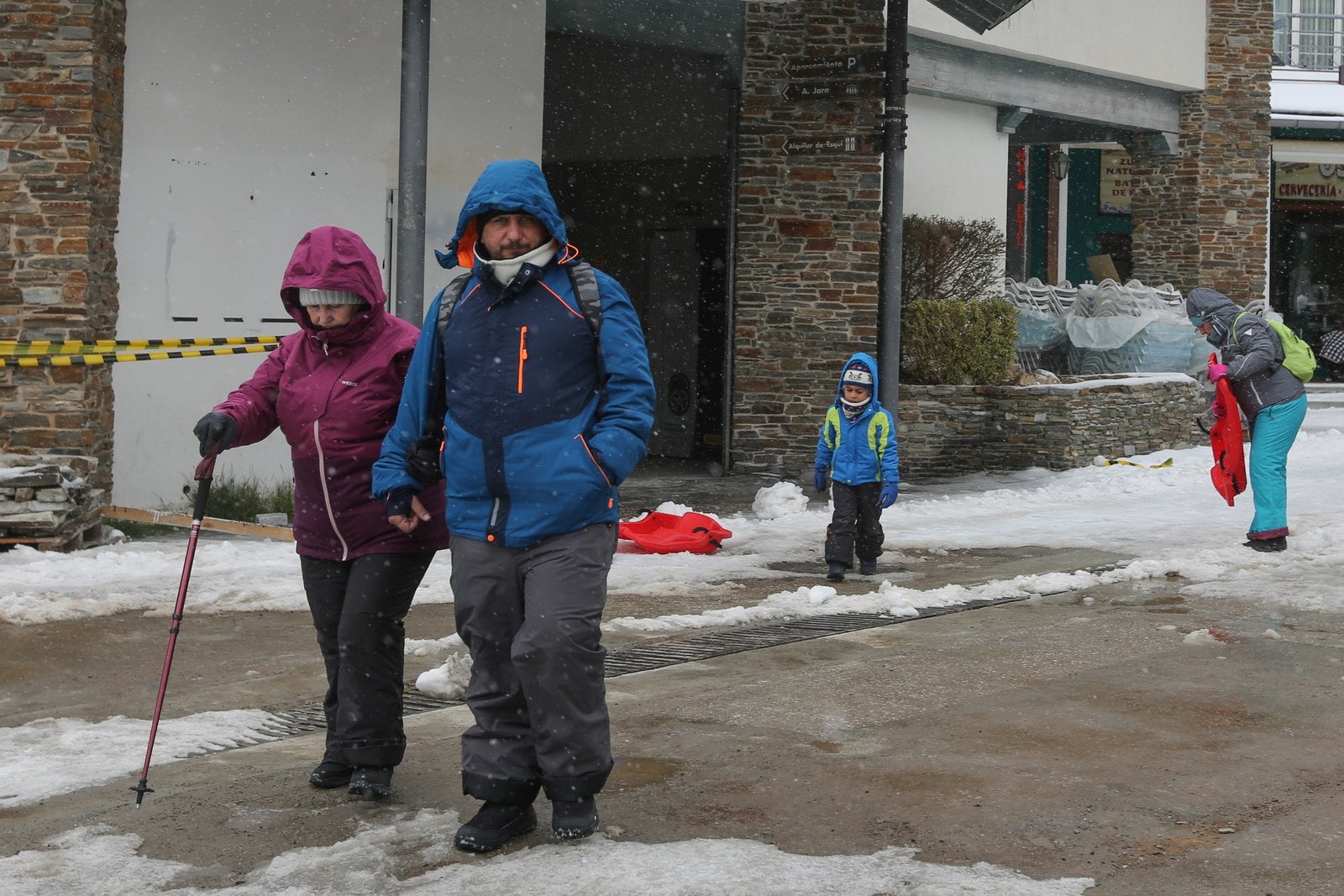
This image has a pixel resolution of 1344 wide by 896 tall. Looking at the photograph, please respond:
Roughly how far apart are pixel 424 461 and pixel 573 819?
1079 millimetres

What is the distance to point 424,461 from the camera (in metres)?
4.56

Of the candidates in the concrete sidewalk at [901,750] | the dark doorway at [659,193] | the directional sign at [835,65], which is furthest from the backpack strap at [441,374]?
the dark doorway at [659,193]

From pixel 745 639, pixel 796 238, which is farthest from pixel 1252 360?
pixel 796 238

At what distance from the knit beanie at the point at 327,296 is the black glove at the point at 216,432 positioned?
1.42ft

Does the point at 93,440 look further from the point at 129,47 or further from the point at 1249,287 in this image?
the point at 1249,287

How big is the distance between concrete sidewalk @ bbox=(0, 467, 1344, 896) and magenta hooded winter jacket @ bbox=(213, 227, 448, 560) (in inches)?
30.9

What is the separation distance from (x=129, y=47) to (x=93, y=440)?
8.69 ft

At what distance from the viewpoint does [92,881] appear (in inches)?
159

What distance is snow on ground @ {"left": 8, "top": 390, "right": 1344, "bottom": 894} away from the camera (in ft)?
13.4

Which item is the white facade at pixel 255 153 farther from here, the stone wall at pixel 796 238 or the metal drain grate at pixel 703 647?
the metal drain grate at pixel 703 647

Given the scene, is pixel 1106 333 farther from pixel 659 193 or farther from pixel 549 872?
pixel 549 872

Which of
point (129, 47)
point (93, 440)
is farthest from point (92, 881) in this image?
point (129, 47)

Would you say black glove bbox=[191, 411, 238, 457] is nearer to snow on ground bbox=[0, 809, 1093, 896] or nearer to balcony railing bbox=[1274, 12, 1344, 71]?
snow on ground bbox=[0, 809, 1093, 896]

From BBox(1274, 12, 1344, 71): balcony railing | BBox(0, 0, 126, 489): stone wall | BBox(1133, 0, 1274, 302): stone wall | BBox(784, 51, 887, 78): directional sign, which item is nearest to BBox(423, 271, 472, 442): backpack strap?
BBox(0, 0, 126, 489): stone wall
